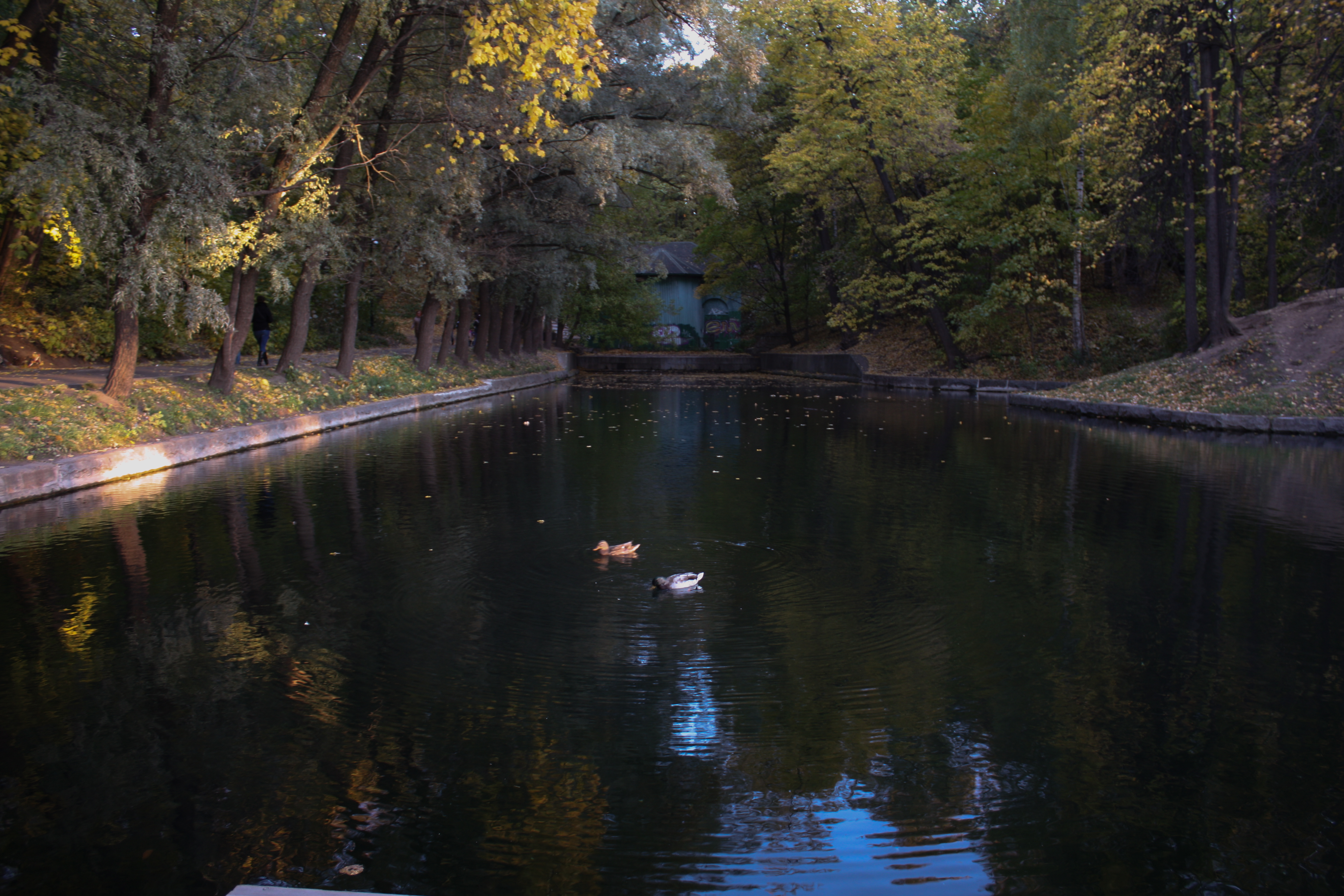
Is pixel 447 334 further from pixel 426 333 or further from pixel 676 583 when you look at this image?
pixel 676 583

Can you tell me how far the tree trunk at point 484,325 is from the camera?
1439 inches

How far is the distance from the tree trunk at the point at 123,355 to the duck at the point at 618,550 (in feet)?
33.5

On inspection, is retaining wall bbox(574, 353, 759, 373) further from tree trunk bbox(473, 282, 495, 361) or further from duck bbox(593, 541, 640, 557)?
duck bbox(593, 541, 640, 557)

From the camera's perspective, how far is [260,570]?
7891mm

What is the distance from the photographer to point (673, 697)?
17.1ft

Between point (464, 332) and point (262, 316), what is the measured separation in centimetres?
869

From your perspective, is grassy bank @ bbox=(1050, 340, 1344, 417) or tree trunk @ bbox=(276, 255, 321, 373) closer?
grassy bank @ bbox=(1050, 340, 1344, 417)

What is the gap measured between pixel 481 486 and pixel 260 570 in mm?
4402

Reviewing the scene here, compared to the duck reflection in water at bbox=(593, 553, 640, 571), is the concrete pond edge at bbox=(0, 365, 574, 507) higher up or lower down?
higher up

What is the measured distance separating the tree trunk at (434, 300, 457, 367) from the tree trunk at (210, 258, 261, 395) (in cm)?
1252

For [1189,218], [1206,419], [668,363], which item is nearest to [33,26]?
[1206,419]

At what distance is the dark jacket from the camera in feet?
85.6

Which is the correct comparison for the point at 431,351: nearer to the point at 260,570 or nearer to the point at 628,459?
the point at 628,459

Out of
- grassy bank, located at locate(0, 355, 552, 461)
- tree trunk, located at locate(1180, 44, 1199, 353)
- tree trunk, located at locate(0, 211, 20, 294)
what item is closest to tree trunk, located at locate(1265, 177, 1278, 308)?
tree trunk, located at locate(1180, 44, 1199, 353)
